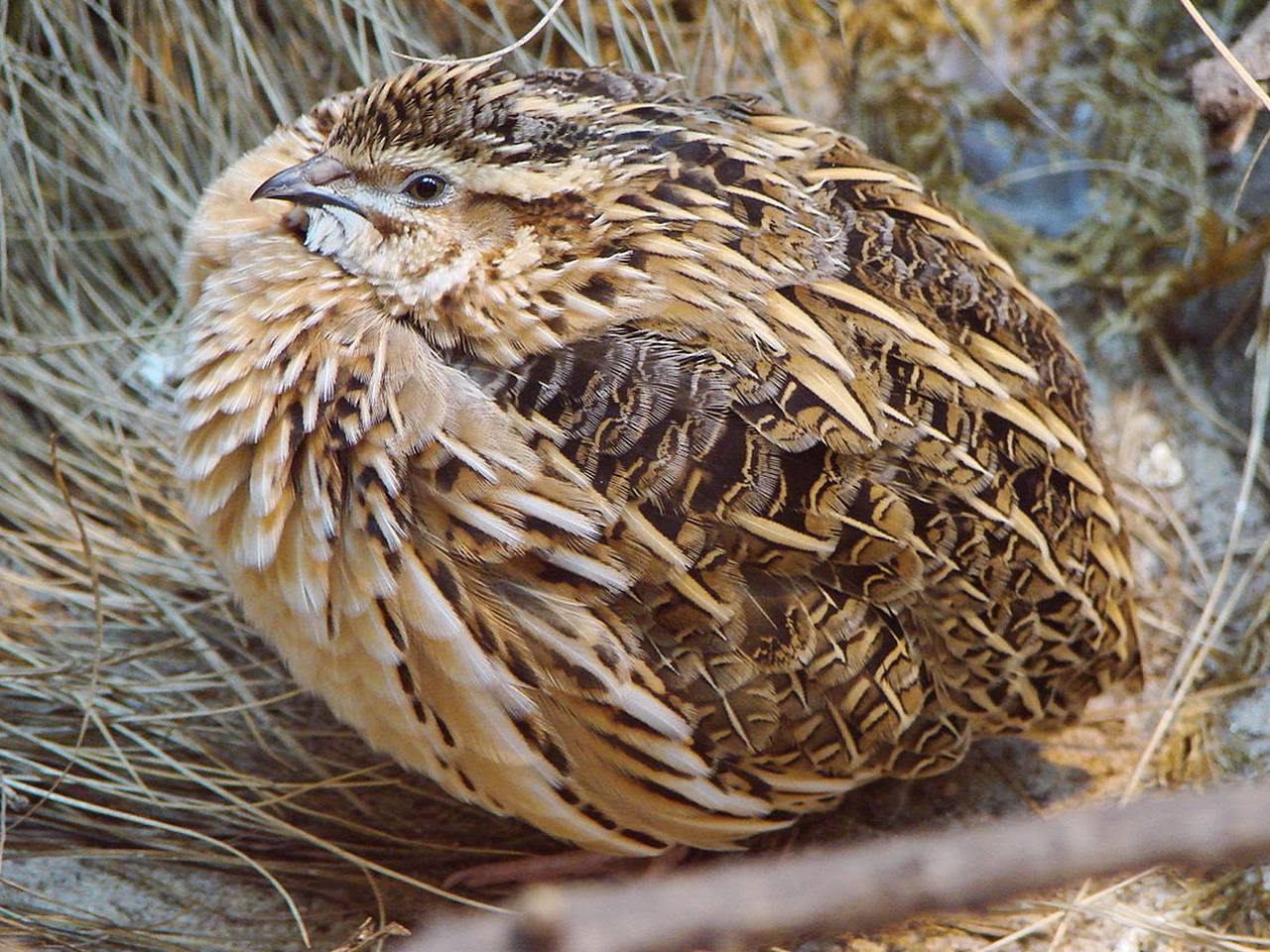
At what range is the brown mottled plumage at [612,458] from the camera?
2.40 m

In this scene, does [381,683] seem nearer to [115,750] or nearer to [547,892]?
[115,750]

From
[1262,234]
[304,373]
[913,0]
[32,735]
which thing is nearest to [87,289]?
[32,735]

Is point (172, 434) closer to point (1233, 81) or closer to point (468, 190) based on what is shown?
point (468, 190)

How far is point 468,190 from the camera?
2531 millimetres

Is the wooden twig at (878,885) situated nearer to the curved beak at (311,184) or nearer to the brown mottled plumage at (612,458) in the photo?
the brown mottled plumage at (612,458)

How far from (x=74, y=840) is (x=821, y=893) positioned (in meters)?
2.54

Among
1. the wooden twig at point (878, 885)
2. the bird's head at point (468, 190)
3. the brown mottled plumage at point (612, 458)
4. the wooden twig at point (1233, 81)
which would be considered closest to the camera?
the wooden twig at point (878, 885)

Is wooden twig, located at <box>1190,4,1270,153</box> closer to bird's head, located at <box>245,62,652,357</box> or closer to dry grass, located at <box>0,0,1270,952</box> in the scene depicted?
dry grass, located at <box>0,0,1270,952</box>

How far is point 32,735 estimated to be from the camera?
2.98 m

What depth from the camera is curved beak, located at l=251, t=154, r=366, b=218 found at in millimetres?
2574

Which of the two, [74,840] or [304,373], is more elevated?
[304,373]

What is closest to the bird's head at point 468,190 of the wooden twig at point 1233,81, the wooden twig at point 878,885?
the wooden twig at point 1233,81

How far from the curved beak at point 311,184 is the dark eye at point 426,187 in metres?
0.10

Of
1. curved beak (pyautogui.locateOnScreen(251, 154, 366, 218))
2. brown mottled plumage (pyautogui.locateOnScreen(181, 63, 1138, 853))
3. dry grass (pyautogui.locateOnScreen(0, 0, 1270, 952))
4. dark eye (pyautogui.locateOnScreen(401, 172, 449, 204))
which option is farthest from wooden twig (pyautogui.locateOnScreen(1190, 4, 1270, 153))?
curved beak (pyautogui.locateOnScreen(251, 154, 366, 218))
